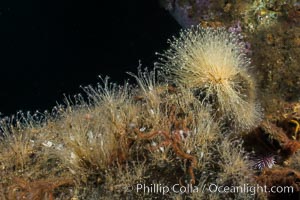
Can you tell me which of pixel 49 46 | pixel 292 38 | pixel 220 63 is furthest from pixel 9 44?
pixel 292 38

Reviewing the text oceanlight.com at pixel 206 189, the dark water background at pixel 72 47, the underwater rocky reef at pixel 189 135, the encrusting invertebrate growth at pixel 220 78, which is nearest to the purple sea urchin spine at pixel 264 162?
the underwater rocky reef at pixel 189 135

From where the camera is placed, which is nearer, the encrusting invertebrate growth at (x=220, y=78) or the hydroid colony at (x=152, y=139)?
the hydroid colony at (x=152, y=139)

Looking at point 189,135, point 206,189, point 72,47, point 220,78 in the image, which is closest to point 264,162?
point 206,189

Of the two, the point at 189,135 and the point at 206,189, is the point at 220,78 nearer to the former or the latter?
the point at 189,135

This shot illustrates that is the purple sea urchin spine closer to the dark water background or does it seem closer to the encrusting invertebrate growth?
the encrusting invertebrate growth

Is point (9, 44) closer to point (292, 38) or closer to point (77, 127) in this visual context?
point (77, 127)

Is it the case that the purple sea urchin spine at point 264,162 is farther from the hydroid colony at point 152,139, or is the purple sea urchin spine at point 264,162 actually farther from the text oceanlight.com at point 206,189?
the text oceanlight.com at point 206,189
